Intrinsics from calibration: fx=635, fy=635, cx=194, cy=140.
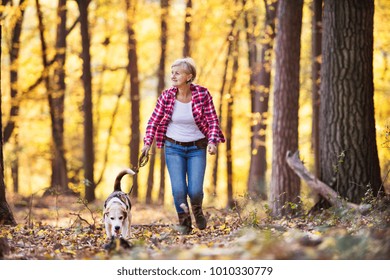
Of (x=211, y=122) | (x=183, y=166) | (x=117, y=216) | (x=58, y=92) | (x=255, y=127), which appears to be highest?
(x=211, y=122)

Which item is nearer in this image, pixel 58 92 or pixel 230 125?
pixel 58 92

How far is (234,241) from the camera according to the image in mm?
6621

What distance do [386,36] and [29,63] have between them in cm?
1358

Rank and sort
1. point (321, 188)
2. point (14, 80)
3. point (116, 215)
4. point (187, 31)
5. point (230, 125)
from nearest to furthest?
point (116, 215) < point (321, 188) < point (187, 31) < point (14, 80) < point (230, 125)

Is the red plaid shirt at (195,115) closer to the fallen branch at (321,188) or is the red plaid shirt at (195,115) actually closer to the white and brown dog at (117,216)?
the white and brown dog at (117,216)

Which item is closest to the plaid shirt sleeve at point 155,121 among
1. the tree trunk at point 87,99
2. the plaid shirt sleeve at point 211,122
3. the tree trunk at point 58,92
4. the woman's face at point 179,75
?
the woman's face at point 179,75

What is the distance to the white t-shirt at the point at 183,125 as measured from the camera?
331 inches

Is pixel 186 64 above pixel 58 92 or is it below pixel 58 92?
above

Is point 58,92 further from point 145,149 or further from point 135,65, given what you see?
point 145,149

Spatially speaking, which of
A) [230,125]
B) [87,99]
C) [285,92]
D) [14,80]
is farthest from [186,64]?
[230,125]

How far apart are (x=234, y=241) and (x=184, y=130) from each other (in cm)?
223

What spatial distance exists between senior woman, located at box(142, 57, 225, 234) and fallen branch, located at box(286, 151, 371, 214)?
2133 millimetres
